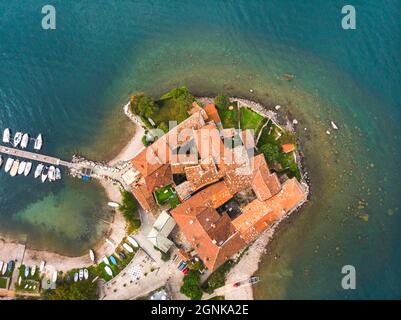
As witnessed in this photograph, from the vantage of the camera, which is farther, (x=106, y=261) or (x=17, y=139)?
(x=17, y=139)

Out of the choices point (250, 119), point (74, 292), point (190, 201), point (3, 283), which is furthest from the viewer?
point (250, 119)

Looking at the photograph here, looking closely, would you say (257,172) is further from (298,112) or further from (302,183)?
(298,112)

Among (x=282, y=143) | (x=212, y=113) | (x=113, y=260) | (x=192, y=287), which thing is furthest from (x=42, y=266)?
(x=282, y=143)

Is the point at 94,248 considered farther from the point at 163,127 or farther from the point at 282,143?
the point at 282,143

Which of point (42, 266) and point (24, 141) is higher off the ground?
point (24, 141)

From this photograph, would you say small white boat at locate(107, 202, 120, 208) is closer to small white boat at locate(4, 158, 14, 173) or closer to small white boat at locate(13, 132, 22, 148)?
small white boat at locate(4, 158, 14, 173)
